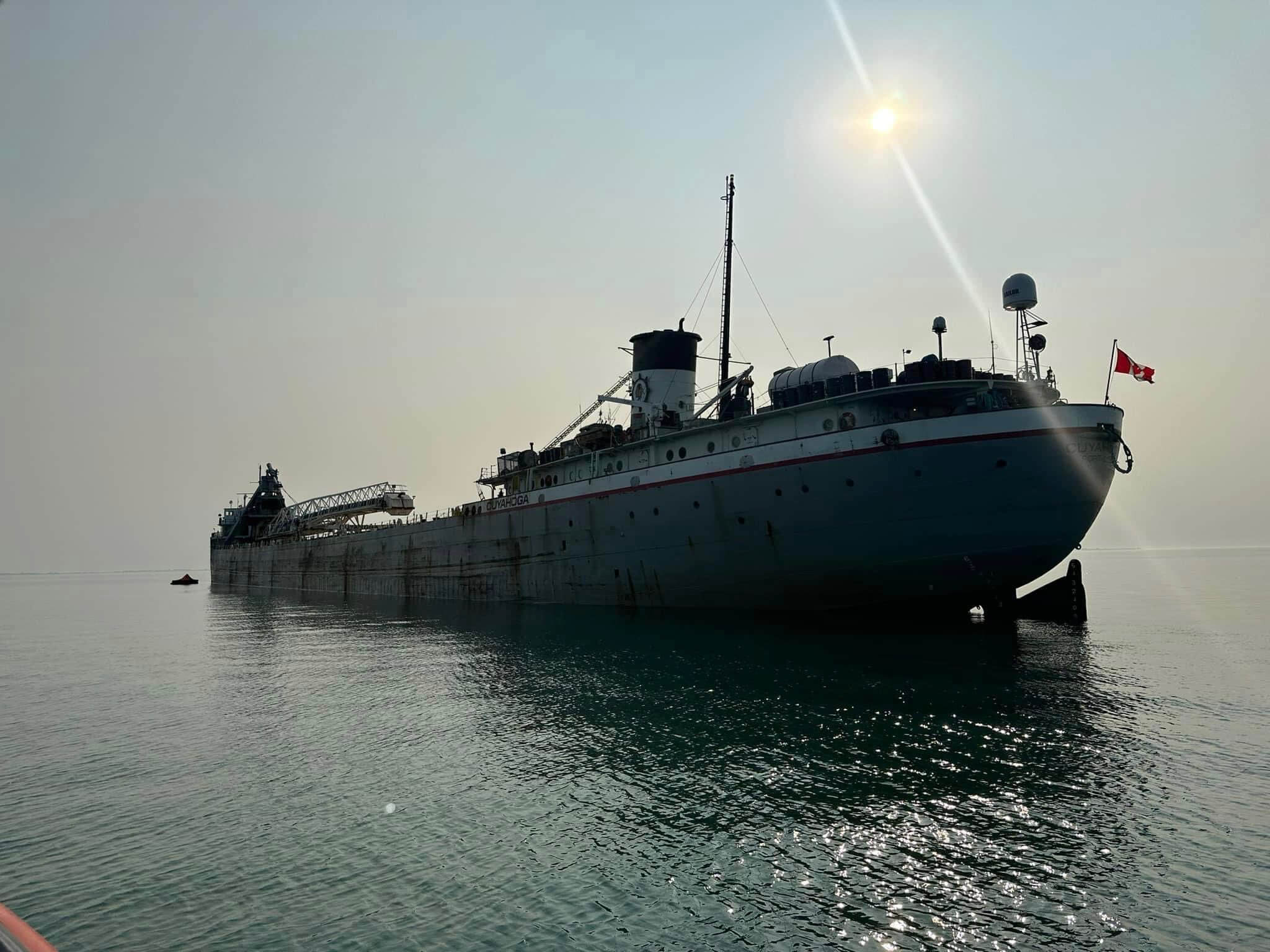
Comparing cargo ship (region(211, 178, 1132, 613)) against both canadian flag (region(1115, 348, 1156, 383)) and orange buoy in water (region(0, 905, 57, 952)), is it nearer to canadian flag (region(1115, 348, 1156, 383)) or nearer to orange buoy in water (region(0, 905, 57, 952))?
canadian flag (region(1115, 348, 1156, 383))

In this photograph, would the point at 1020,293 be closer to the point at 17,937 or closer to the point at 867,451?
the point at 867,451

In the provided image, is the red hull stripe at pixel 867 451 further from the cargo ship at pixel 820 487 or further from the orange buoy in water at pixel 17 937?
the orange buoy in water at pixel 17 937

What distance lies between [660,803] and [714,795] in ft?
3.14

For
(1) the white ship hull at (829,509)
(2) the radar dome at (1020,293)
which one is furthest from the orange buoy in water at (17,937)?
(2) the radar dome at (1020,293)

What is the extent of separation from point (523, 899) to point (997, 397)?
25517 millimetres

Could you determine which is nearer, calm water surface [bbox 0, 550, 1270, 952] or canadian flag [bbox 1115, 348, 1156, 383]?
calm water surface [bbox 0, 550, 1270, 952]

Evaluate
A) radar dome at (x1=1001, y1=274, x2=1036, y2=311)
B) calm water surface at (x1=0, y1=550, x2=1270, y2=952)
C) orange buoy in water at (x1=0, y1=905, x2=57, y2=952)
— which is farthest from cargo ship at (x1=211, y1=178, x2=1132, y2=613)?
orange buoy in water at (x1=0, y1=905, x2=57, y2=952)

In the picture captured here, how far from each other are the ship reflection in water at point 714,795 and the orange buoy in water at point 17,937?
19.1ft

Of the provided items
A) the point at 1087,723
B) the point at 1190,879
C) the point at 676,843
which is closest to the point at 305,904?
the point at 676,843

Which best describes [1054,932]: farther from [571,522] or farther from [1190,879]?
[571,522]

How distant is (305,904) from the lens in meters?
8.60

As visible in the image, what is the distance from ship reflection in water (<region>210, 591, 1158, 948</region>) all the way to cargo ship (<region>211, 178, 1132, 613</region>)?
4.54 metres

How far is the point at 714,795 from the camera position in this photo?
1191 centimetres

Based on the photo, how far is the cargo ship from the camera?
2603 cm
